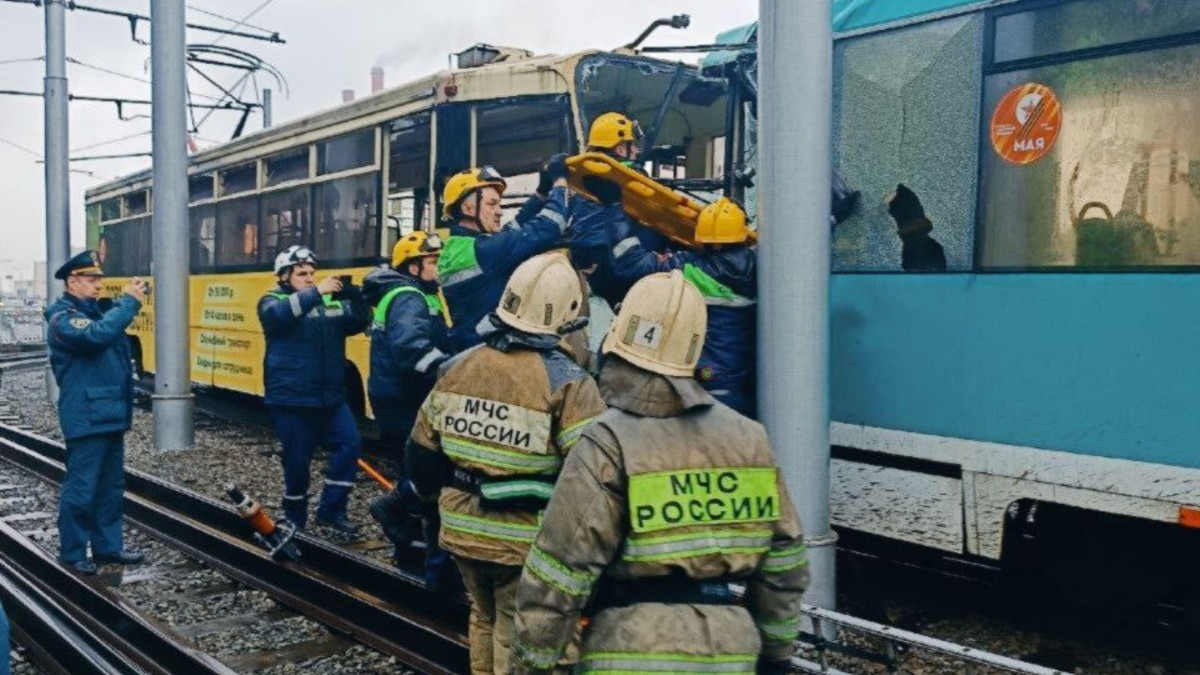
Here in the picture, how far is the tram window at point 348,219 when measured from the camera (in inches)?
373

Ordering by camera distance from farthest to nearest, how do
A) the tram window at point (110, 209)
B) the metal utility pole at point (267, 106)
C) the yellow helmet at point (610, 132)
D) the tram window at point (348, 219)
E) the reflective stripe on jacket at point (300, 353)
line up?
the metal utility pole at point (267, 106) < the tram window at point (110, 209) < the tram window at point (348, 219) < the reflective stripe on jacket at point (300, 353) < the yellow helmet at point (610, 132)

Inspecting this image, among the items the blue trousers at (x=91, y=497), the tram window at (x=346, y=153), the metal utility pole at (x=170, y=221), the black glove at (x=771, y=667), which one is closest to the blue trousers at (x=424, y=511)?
the blue trousers at (x=91, y=497)

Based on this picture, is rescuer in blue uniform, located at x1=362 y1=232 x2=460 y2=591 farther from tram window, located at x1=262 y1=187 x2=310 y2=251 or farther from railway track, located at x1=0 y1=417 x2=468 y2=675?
tram window, located at x1=262 y1=187 x2=310 y2=251

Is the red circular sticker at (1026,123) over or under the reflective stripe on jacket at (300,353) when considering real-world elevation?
over

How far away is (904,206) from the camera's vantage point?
5.51 meters

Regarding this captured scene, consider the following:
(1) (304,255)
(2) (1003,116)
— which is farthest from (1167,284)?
(1) (304,255)

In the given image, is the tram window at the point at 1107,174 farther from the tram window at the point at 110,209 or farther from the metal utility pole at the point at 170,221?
the tram window at the point at 110,209

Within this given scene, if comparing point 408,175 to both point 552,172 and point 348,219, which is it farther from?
point 552,172

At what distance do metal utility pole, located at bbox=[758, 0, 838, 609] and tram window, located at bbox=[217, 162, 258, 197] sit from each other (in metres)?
8.16

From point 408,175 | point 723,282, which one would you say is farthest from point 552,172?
point 408,175

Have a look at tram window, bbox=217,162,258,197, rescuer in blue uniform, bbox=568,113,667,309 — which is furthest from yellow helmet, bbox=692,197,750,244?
tram window, bbox=217,162,258,197

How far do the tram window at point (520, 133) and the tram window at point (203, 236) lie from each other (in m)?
5.53

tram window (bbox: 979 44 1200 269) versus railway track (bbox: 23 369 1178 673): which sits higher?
tram window (bbox: 979 44 1200 269)

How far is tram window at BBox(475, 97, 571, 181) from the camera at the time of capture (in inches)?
314
